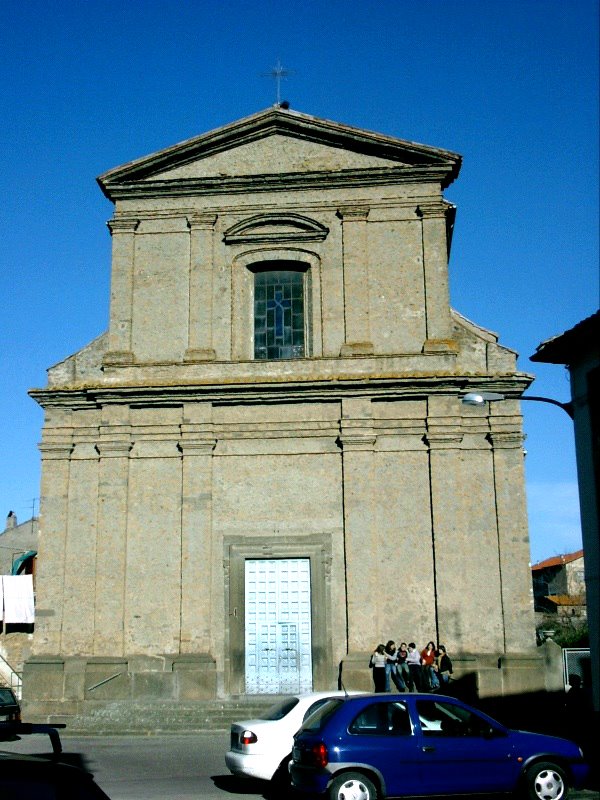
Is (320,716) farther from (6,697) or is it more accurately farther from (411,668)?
(6,697)

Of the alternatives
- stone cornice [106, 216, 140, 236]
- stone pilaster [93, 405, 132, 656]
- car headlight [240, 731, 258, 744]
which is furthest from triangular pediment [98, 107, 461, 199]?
car headlight [240, 731, 258, 744]

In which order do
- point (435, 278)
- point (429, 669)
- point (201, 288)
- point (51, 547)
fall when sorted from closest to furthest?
point (429, 669) < point (51, 547) < point (435, 278) < point (201, 288)

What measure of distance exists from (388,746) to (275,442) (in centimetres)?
1144

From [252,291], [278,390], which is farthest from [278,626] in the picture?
[252,291]

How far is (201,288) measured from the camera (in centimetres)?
2250

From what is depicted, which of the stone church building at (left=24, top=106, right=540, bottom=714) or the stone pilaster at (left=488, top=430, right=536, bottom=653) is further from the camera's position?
the stone church building at (left=24, top=106, right=540, bottom=714)

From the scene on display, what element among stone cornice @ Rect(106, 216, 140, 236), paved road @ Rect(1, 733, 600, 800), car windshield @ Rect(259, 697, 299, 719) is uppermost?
stone cornice @ Rect(106, 216, 140, 236)

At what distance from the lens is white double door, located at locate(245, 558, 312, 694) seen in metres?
20.3

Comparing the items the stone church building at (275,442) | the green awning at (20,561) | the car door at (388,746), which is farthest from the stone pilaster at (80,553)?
the green awning at (20,561)

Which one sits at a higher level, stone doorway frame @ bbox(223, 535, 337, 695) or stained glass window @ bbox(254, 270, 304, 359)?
stained glass window @ bbox(254, 270, 304, 359)

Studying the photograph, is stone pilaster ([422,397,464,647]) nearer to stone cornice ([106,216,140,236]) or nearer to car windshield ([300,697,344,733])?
stone cornice ([106,216,140,236])

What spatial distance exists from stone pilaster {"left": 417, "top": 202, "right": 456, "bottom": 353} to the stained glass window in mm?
3014

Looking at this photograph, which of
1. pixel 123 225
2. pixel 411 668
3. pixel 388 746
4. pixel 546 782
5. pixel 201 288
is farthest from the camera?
pixel 123 225

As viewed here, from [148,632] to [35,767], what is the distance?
16104 mm
